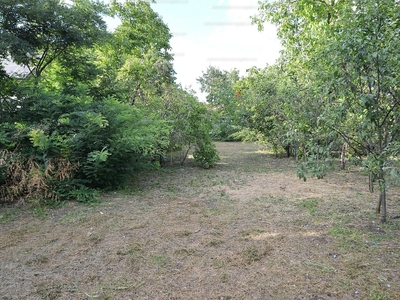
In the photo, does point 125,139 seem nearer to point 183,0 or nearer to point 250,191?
point 250,191

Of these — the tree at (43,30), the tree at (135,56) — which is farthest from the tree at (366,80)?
the tree at (135,56)

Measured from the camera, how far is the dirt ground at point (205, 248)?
209 centimetres

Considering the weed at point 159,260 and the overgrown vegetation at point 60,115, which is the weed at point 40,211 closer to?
the overgrown vegetation at point 60,115

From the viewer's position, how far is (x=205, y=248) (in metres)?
2.78

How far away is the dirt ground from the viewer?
209 centimetres

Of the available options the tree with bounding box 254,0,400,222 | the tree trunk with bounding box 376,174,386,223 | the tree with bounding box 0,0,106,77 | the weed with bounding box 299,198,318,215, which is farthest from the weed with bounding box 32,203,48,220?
the tree trunk with bounding box 376,174,386,223

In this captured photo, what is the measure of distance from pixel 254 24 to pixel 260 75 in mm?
1469

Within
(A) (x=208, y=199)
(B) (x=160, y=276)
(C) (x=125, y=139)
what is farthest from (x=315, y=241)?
(C) (x=125, y=139)

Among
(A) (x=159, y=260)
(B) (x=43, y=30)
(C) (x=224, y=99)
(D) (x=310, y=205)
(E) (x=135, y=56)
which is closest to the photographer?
(A) (x=159, y=260)

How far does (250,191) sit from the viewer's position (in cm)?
509

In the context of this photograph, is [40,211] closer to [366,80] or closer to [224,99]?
[366,80]

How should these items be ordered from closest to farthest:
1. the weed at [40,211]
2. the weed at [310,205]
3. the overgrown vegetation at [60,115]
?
the weed at [40,211] < the weed at [310,205] < the overgrown vegetation at [60,115]

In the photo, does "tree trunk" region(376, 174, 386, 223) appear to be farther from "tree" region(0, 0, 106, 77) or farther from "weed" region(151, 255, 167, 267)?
"tree" region(0, 0, 106, 77)

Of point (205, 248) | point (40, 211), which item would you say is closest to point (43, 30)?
point (40, 211)
